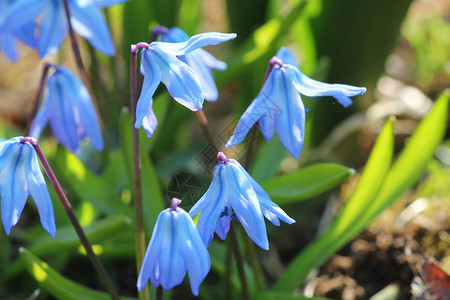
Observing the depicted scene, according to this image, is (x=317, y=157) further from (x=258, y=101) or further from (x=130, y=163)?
(x=258, y=101)

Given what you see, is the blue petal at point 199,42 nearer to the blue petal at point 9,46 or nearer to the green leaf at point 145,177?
the green leaf at point 145,177

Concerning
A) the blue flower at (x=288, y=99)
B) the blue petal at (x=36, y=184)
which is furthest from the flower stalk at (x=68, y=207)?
the blue flower at (x=288, y=99)

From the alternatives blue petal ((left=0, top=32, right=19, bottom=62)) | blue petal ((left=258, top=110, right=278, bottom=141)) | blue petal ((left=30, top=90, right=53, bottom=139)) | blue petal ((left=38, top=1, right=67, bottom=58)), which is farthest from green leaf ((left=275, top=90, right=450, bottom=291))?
blue petal ((left=0, top=32, right=19, bottom=62))

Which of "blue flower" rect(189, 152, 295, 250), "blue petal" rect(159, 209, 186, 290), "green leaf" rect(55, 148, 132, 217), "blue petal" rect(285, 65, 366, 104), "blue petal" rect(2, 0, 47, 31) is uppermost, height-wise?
"blue petal" rect(285, 65, 366, 104)

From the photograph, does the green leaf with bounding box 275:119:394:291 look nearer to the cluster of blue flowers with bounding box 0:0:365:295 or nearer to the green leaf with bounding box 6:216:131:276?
the cluster of blue flowers with bounding box 0:0:365:295

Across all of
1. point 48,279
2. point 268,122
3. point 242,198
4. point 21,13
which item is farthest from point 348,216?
point 21,13

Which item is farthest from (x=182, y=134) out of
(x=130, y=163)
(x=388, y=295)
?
(x=388, y=295)
